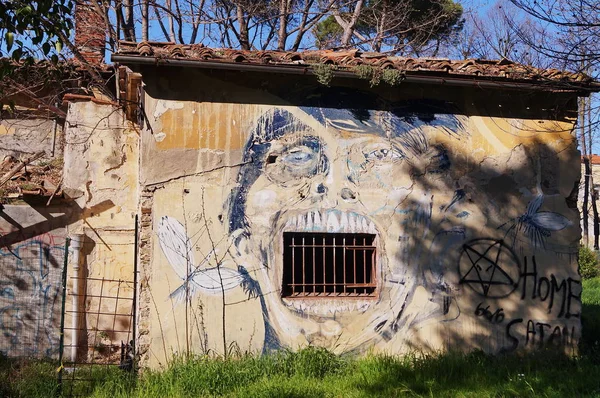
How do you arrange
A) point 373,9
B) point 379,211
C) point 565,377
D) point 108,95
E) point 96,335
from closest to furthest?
point 565,377 < point 379,211 < point 96,335 < point 108,95 < point 373,9

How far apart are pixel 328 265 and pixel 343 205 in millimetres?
862

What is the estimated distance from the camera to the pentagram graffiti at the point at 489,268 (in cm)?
855

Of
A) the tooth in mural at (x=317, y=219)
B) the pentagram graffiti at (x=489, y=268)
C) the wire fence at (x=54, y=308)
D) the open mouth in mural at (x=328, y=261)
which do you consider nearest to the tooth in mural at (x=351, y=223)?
the open mouth in mural at (x=328, y=261)

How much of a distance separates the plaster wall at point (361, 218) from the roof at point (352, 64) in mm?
412

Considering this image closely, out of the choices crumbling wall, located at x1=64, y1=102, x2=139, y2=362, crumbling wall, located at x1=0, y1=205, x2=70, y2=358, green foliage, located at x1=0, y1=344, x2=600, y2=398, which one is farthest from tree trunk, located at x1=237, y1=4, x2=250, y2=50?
green foliage, located at x1=0, y1=344, x2=600, y2=398

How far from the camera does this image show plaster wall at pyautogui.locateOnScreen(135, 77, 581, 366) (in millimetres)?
7965

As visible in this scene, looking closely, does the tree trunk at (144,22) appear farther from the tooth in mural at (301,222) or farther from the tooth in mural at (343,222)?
the tooth in mural at (343,222)

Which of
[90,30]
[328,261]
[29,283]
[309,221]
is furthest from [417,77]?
[90,30]

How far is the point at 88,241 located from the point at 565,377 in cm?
724

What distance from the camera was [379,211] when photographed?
8.43 meters

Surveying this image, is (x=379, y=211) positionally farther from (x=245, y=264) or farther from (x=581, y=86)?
(x=581, y=86)

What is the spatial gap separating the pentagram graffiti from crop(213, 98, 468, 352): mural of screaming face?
303 millimetres

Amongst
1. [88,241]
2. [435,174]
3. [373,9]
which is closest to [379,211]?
[435,174]

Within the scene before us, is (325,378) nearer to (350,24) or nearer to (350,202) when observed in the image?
(350,202)
